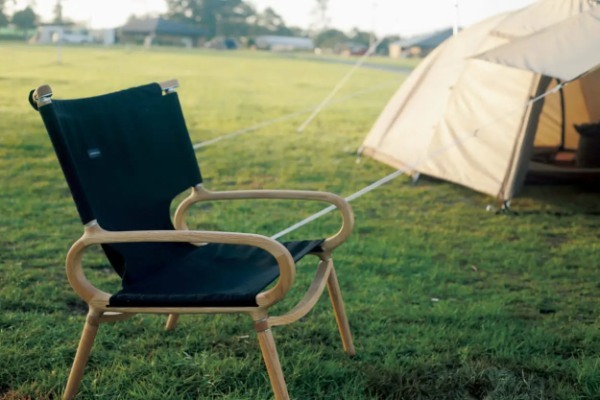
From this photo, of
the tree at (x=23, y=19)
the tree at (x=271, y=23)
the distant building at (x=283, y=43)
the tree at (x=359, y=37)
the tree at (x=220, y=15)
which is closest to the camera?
the tree at (x=23, y=19)

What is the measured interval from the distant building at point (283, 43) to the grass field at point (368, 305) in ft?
144

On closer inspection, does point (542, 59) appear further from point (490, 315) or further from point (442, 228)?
point (490, 315)

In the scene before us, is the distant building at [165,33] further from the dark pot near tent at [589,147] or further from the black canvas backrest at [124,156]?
the black canvas backrest at [124,156]

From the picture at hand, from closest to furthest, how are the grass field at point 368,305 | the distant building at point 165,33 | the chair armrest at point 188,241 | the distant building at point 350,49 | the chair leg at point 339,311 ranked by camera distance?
the chair armrest at point 188,241 < the grass field at point 368,305 < the chair leg at point 339,311 < the distant building at point 350,49 < the distant building at point 165,33

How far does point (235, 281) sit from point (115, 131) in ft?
2.26

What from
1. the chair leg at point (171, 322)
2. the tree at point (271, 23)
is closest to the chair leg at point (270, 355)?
the chair leg at point (171, 322)

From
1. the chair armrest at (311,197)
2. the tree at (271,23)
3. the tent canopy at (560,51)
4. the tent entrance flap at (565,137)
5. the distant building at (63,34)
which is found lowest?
the tree at (271,23)

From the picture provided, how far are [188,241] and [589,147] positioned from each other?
4.87m

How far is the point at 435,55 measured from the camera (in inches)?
261

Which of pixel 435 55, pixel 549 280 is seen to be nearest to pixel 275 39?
pixel 435 55

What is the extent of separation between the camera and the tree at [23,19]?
2759 centimetres

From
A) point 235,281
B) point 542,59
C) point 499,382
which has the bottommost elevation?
point 499,382

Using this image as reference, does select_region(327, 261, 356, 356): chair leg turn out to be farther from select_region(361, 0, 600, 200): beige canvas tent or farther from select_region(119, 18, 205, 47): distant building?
select_region(119, 18, 205, 47): distant building

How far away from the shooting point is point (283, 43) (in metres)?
51.0
